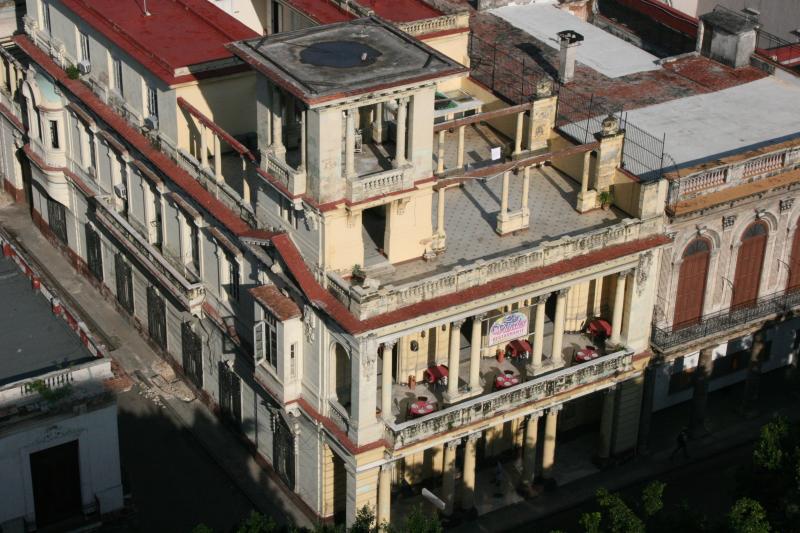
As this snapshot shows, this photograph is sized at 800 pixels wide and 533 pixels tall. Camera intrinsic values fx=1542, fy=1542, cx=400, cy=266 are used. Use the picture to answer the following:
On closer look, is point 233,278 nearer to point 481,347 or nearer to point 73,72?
point 481,347

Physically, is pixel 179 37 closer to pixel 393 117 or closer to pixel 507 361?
pixel 393 117

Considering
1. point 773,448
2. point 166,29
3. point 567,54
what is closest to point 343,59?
point 166,29

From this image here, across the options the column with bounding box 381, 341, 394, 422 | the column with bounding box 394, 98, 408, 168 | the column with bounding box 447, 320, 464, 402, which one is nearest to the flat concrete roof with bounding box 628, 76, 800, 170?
the column with bounding box 447, 320, 464, 402

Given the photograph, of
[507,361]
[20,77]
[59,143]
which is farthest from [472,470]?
[20,77]

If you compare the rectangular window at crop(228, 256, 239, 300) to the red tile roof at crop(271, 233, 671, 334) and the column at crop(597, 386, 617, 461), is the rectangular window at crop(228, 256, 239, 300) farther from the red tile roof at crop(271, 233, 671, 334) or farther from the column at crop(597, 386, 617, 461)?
the column at crop(597, 386, 617, 461)

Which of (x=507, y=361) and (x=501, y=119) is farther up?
(x=501, y=119)

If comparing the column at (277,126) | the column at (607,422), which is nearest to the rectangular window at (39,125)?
the column at (277,126)
